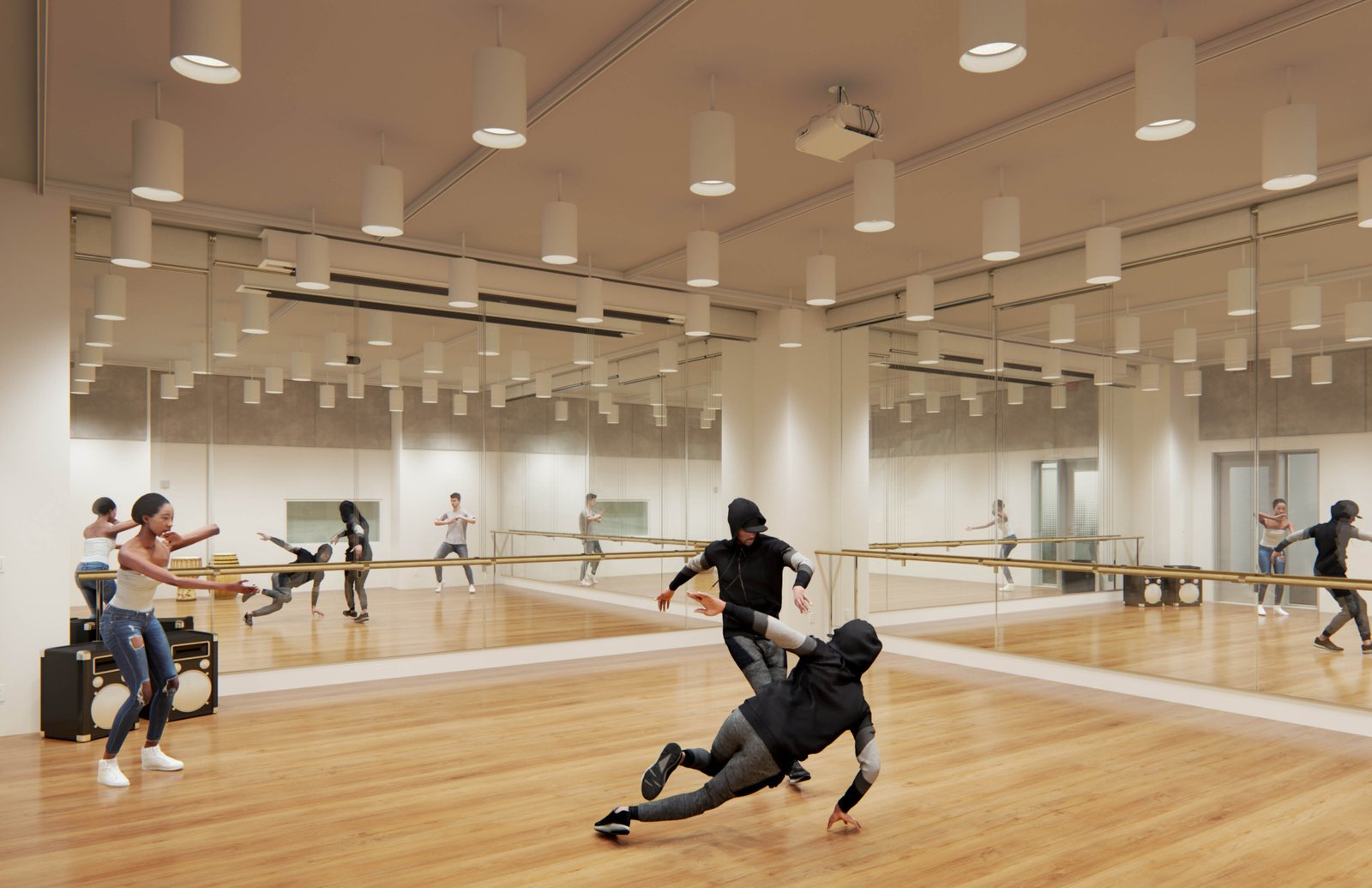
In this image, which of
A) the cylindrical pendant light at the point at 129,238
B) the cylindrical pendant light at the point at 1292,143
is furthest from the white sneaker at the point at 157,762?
the cylindrical pendant light at the point at 1292,143

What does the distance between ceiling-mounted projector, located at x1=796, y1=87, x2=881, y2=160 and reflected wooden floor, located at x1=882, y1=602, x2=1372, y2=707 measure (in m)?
4.82

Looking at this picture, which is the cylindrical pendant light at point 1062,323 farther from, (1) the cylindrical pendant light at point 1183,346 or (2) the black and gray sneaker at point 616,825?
(2) the black and gray sneaker at point 616,825

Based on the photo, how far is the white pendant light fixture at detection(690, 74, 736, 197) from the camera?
189 inches

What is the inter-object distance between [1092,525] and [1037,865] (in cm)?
489

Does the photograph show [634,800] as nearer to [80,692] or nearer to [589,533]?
[80,692]

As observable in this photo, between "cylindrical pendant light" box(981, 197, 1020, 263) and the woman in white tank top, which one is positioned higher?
"cylindrical pendant light" box(981, 197, 1020, 263)

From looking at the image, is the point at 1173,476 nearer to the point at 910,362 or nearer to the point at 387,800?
the point at 910,362

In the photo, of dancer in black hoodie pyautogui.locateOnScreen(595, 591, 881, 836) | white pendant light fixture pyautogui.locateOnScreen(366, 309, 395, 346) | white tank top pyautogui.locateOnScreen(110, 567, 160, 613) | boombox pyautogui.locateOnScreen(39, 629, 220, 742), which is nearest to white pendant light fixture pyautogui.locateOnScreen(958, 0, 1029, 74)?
dancer in black hoodie pyautogui.locateOnScreen(595, 591, 881, 836)

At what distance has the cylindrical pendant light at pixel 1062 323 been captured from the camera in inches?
336

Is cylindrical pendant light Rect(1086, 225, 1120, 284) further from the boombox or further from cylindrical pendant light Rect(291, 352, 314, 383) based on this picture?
the boombox

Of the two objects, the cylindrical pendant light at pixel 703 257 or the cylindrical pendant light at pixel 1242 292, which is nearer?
the cylindrical pendant light at pixel 703 257

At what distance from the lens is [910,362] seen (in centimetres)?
1027

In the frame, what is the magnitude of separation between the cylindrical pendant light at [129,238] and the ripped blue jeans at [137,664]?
7.61ft

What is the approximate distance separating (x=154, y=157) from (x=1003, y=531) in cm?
769
